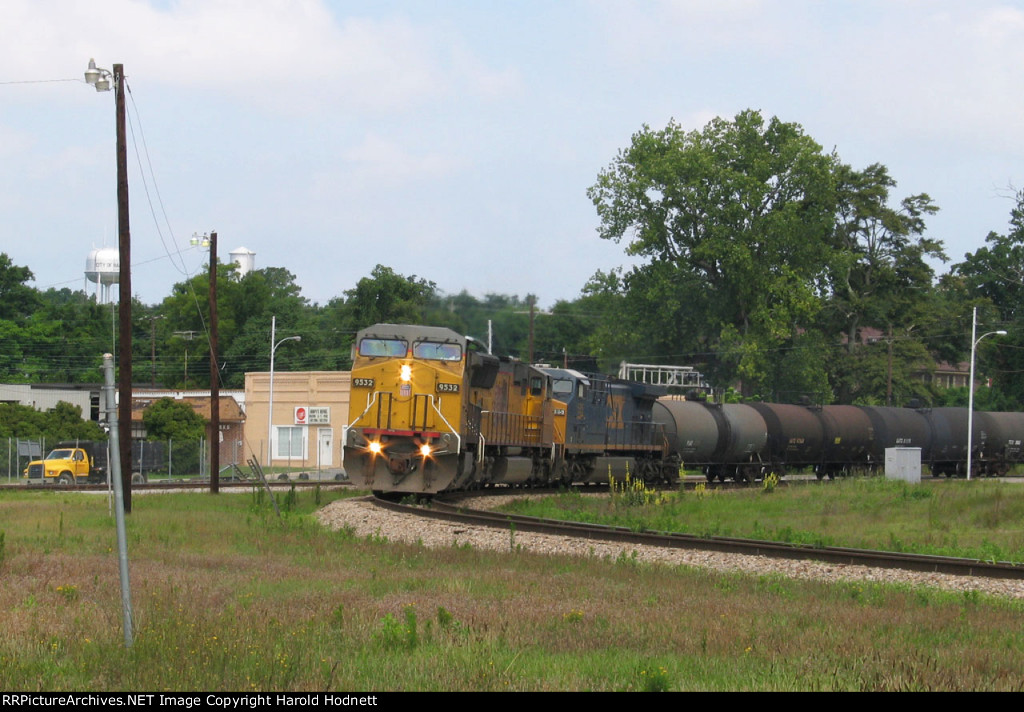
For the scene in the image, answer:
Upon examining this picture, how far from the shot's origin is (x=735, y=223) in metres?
65.3

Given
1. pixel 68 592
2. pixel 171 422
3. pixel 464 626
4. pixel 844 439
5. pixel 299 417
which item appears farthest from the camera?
pixel 299 417

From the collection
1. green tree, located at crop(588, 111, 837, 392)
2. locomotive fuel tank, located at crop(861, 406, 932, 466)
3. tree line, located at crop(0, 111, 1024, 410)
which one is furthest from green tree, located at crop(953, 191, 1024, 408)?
locomotive fuel tank, located at crop(861, 406, 932, 466)

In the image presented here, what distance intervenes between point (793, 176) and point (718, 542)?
165ft

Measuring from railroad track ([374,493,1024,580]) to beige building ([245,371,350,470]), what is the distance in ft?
148

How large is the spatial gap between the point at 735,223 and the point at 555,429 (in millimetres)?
36122

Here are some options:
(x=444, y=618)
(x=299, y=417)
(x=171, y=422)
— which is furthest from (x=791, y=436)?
(x=299, y=417)

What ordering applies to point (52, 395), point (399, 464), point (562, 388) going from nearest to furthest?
1. point (399, 464)
2. point (562, 388)
3. point (52, 395)

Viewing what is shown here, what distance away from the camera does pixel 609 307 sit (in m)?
67.6

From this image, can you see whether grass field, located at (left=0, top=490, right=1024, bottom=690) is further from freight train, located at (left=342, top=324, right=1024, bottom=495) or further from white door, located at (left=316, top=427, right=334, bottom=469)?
white door, located at (left=316, top=427, right=334, bottom=469)

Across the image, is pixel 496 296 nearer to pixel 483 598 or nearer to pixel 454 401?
pixel 454 401

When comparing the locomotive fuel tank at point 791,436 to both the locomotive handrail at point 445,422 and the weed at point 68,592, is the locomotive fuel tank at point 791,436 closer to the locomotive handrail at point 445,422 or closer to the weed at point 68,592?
the locomotive handrail at point 445,422

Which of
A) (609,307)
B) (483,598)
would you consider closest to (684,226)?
(609,307)

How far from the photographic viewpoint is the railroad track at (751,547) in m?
16.6

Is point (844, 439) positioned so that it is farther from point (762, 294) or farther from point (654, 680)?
point (654, 680)
